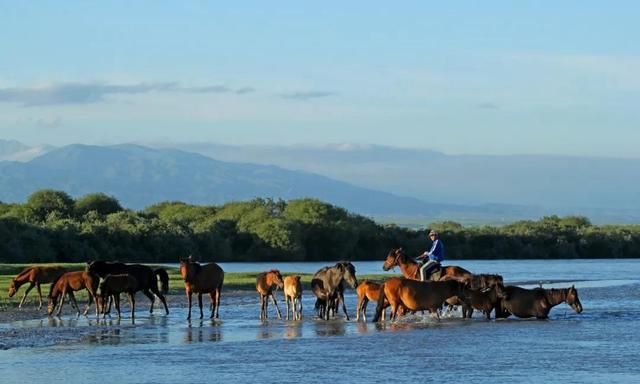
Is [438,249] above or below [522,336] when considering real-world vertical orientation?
above

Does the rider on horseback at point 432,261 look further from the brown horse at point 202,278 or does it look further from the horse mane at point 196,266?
the horse mane at point 196,266

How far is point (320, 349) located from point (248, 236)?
5706 centimetres

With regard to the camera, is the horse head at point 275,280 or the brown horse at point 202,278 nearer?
the horse head at point 275,280

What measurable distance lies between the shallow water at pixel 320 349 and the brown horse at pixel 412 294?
40 centimetres

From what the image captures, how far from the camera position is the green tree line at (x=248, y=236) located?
64.6 metres

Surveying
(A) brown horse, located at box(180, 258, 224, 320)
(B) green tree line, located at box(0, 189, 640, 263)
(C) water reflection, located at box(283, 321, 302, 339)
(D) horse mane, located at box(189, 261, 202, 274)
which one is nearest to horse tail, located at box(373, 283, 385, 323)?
(C) water reflection, located at box(283, 321, 302, 339)

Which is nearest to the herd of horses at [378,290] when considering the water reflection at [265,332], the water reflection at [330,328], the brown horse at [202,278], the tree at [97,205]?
the brown horse at [202,278]

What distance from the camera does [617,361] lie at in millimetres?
20047

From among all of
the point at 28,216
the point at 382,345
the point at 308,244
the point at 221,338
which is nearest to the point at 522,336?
the point at 382,345

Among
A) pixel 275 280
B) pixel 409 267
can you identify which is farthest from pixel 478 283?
pixel 275 280

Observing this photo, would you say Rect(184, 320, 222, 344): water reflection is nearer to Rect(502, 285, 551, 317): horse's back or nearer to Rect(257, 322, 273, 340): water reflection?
Rect(257, 322, 273, 340): water reflection

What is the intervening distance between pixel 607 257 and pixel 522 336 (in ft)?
210

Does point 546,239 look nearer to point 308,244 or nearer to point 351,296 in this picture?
point 308,244

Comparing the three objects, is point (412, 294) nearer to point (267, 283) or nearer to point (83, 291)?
point (267, 283)
